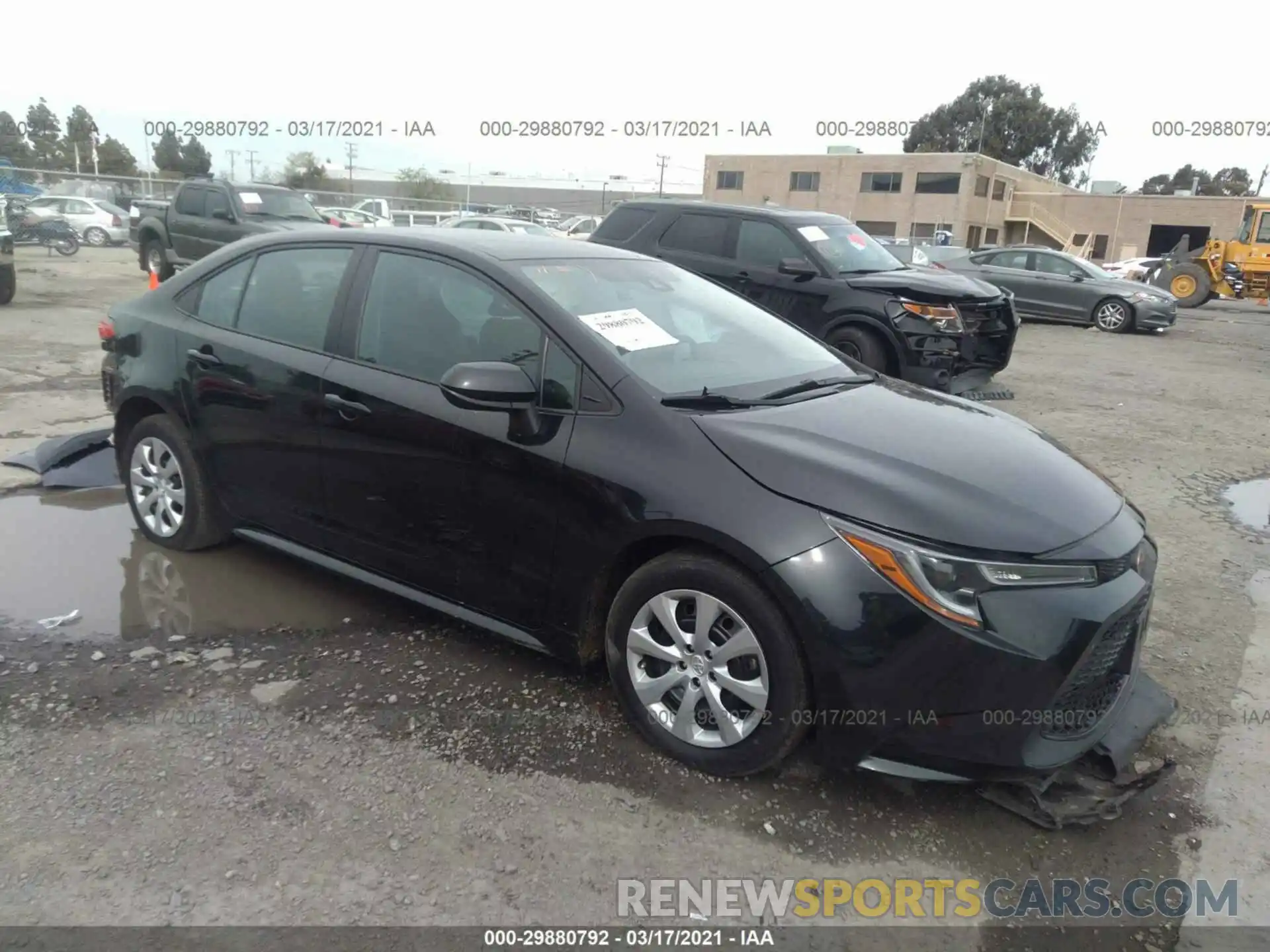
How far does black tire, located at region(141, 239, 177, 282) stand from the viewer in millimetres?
16078

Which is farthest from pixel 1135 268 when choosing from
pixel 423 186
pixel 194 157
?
pixel 194 157

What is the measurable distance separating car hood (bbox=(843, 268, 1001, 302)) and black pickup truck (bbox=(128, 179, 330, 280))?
962cm

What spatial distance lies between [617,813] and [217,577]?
247 centimetres

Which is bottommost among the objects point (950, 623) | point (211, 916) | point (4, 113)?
point (211, 916)

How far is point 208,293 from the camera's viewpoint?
4.30 metres

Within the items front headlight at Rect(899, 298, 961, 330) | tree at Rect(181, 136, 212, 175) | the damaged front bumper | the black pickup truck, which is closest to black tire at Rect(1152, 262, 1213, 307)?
the damaged front bumper

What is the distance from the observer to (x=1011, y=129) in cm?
7194

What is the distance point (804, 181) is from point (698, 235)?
178ft

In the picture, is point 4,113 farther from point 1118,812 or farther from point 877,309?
point 1118,812

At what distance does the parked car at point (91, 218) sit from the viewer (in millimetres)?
25078

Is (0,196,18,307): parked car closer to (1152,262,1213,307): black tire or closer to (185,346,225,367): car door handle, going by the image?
(185,346,225,367): car door handle

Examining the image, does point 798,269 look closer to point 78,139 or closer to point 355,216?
point 355,216

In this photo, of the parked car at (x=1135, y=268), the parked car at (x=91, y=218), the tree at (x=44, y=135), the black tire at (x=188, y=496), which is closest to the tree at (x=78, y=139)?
the tree at (x=44, y=135)

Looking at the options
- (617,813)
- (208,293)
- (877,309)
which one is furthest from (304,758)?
(877,309)
